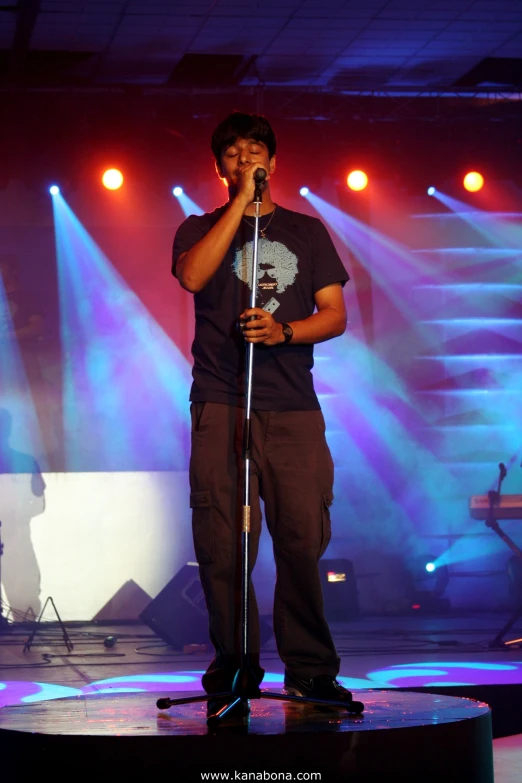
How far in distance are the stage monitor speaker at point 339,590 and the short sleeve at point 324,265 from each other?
459 cm

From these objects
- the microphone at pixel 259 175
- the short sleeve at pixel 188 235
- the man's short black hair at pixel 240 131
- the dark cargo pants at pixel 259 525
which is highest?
the man's short black hair at pixel 240 131

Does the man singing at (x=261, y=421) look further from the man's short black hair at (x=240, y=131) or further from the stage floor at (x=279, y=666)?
the stage floor at (x=279, y=666)

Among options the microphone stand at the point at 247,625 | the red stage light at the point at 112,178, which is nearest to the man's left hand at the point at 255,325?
the microphone stand at the point at 247,625

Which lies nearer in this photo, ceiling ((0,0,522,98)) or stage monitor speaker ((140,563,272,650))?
stage monitor speaker ((140,563,272,650))

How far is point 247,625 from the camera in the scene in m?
2.28

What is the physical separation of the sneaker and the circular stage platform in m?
0.11

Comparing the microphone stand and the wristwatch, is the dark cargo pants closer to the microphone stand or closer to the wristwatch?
the microphone stand

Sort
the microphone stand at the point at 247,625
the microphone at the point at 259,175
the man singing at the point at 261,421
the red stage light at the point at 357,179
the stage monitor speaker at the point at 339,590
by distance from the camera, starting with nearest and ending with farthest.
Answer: the microphone stand at the point at 247,625, the microphone at the point at 259,175, the man singing at the point at 261,421, the stage monitor speaker at the point at 339,590, the red stage light at the point at 357,179

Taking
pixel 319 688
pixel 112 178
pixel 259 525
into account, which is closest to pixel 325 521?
pixel 259 525

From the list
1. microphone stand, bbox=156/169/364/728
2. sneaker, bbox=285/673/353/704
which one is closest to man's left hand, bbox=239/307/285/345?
microphone stand, bbox=156/169/364/728

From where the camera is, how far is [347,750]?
80.8 inches

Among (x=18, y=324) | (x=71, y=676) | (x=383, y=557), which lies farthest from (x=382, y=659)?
(x=18, y=324)

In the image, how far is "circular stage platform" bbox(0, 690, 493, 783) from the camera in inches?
79.0

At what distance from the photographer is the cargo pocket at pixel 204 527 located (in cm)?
246
